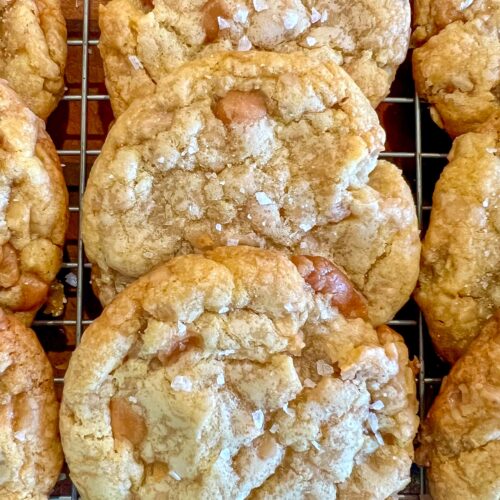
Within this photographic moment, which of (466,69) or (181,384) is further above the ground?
(466,69)

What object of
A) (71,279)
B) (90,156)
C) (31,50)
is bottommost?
(71,279)

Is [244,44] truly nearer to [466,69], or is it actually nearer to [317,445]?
[466,69]

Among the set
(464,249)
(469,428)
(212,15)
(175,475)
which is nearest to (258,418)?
(175,475)

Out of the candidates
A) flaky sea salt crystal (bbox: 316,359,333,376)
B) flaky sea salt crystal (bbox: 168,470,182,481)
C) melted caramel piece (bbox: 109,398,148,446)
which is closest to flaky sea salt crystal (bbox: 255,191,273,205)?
flaky sea salt crystal (bbox: 316,359,333,376)

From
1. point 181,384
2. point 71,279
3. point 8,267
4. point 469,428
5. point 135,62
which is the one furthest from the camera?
point 71,279

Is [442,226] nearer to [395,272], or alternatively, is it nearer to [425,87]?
[395,272]
